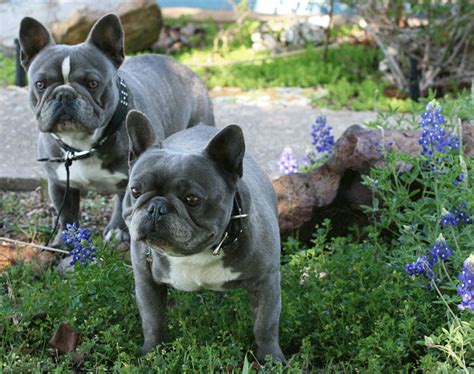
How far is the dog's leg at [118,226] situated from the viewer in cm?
573

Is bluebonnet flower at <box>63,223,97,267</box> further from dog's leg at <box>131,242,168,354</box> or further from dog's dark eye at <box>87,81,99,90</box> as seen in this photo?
dog's dark eye at <box>87,81,99,90</box>

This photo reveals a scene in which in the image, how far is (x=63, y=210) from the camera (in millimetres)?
5629

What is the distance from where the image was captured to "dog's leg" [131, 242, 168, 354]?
4.18 m

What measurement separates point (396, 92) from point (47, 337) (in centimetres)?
583

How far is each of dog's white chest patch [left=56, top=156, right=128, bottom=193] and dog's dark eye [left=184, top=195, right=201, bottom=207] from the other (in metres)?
1.67

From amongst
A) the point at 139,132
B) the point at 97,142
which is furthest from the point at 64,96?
the point at 139,132

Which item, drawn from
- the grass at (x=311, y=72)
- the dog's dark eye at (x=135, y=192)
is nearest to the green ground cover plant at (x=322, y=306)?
the dog's dark eye at (x=135, y=192)

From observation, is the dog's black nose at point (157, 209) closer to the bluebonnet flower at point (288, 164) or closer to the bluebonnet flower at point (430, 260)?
the bluebonnet flower at point (430, 260)

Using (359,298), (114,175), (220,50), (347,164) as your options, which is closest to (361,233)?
(347,164)

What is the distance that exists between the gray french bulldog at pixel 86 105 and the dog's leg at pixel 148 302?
1.10 metres

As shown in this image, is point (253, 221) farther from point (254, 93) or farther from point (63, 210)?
point (254, 93)

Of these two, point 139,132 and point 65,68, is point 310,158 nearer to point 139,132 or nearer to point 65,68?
point 65,68

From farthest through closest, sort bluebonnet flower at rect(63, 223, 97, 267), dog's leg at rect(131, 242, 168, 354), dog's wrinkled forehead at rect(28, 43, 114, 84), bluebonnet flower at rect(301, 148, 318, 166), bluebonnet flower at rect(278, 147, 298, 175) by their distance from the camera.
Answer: bluebonnet flower at rect(301, 148, 318, 166), bluebonnet flower at rect(278, 147, 298, 175), dog's wrinkled forehead at rect(28, 43, 114, 84), bluebonnet flower at rect(63, 223, 97, 267), dog's leg at rect(131, 242, 168, 354)

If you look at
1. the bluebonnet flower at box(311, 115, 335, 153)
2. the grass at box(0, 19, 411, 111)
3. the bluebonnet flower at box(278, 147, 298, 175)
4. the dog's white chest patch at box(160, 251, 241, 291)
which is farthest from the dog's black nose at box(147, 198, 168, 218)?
the grass at box(0, 19, 411, 111)
